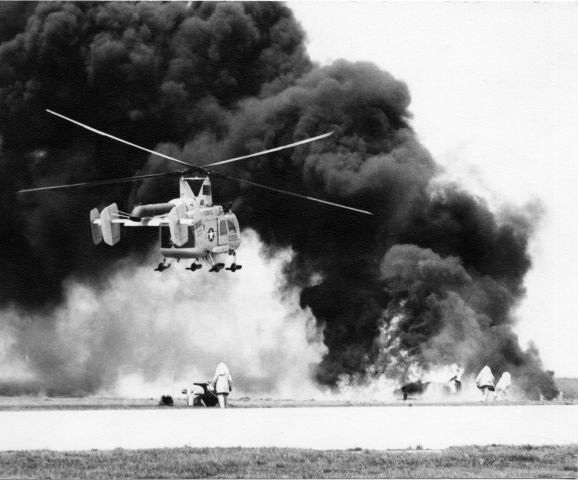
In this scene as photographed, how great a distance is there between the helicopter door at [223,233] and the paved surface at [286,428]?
6.51 m

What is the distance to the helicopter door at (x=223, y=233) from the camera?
41.4 meters

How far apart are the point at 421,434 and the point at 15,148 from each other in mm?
30076

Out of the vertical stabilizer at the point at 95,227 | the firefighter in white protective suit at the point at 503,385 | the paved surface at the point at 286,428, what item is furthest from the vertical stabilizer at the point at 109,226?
the firefighter in white protective suit at the point at 503,385

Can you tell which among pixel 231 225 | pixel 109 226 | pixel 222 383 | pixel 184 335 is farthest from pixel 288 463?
pixel 184 335

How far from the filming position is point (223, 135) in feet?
176

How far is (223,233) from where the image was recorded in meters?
41.7

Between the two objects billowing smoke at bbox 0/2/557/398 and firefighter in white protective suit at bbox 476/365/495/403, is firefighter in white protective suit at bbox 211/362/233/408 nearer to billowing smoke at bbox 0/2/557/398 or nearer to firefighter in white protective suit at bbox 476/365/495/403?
billowing smoke at bbox 0/2/557/398

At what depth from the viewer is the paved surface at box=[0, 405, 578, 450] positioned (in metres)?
28.8

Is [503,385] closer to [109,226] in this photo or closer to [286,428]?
[286,428]

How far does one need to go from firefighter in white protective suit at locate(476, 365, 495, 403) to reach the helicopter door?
454 inches

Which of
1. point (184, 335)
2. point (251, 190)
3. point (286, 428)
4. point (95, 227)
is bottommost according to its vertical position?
point (286, 428)

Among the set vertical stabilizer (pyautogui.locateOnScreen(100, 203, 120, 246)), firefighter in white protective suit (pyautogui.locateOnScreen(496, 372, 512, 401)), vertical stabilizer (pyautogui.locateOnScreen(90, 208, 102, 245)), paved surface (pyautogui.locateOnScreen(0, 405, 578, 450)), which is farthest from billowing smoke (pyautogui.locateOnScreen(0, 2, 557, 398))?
paved surface (pyautogui.locateOnScreen(0, 405, 578, 450))

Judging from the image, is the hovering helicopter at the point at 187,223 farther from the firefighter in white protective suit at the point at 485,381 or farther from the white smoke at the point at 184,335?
the firefighter in white protective suit at the point at 485,381

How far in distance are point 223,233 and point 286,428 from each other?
11.5m
